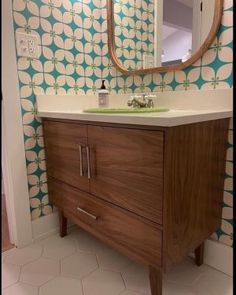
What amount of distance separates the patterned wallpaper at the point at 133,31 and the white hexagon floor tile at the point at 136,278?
1134mm

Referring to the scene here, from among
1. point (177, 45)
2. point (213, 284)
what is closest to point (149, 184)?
point (213, 284)

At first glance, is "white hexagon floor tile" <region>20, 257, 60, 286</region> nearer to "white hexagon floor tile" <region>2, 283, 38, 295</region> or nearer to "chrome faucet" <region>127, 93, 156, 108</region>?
"white hexagon floor tile" <region>2, 283, 38, 295</region>

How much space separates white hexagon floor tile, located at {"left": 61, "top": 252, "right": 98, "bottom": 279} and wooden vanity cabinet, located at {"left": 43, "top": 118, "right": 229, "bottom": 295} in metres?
0.23

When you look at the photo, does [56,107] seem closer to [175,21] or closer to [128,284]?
[175,21]

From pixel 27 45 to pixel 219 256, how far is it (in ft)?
4.91

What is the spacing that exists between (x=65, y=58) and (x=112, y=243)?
109 cm

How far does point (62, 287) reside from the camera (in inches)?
44.9

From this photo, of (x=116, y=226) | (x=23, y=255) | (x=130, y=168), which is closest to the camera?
(x=130, y=168)

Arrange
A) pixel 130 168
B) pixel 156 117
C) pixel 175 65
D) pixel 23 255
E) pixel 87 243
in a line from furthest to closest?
1. pixel 87 243
2. pixel 23 255
3. pixel 175 65
4. pixel 130 168
5. pixel 156 117

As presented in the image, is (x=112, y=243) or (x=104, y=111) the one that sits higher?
(x=104, y=111)

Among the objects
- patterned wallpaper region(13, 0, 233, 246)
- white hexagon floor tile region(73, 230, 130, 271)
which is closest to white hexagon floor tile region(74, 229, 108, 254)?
white hexagon floor tile region(73, 230, 130, 271)

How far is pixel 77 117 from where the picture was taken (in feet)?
3.70

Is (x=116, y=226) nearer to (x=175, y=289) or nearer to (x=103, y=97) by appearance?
(x=175, y=289)

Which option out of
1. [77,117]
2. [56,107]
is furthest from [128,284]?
[56,107]
